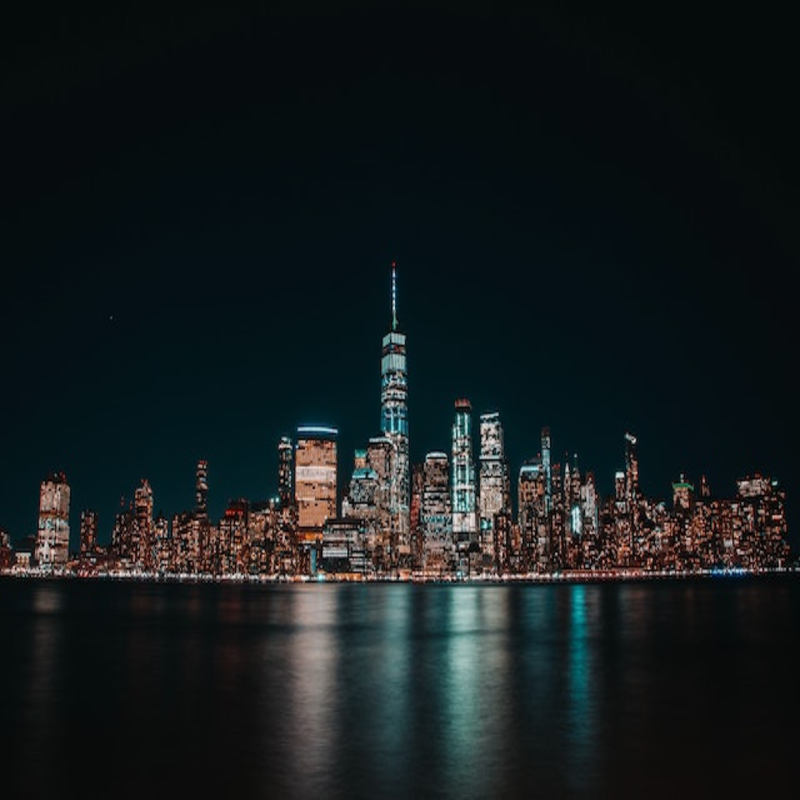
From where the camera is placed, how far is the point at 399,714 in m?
29.7

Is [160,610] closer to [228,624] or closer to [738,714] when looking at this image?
[228,624]

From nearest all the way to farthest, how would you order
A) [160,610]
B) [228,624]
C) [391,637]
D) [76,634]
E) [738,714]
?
[738,714], [391,637], [76,634], [228,624], [160,610]

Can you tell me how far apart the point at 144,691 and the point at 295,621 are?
42.3m

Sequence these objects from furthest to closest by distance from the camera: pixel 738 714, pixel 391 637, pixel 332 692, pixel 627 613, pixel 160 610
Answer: pixel 160 610, pixel 627 613, pixel 391 637, pixel 332 692, pixel 738 714

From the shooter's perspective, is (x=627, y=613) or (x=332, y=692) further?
(x=627, y=613)

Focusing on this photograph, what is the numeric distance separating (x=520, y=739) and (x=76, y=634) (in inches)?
1923

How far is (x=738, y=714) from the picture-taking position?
2941cm

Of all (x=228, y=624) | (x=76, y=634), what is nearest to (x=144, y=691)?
(x=76, y=634)

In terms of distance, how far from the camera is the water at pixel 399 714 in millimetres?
20438

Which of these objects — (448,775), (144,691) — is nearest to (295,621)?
(144,691)

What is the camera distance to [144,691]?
117ft

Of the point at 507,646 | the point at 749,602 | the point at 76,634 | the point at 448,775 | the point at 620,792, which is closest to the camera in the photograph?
the point at 620,792

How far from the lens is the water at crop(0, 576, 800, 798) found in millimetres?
20438

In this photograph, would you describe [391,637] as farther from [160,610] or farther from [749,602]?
[749,602]
